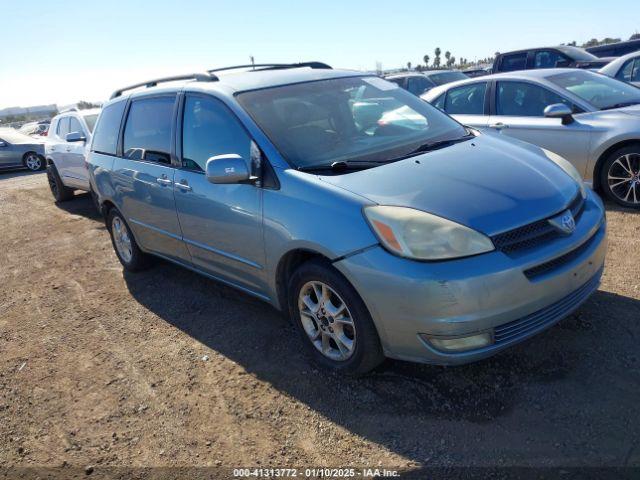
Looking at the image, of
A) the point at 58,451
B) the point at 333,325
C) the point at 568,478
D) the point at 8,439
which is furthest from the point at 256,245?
the point at 568,478

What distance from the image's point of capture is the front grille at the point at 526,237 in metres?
2.67

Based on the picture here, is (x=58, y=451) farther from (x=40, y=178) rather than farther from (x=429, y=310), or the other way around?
(x=40, y=178)

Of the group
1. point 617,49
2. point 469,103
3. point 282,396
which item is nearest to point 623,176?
point 469,103

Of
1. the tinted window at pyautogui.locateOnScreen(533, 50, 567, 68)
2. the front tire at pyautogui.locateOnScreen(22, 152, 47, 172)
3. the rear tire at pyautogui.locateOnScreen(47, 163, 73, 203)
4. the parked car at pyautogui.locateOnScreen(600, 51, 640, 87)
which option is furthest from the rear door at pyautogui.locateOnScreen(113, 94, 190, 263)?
the front tire at pyautogui.locateOnScreen(22, 152, 47, 172)

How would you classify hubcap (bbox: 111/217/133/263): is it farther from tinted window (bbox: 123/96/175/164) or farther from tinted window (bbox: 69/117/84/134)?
tinted window (bbox: 69/117/84/134)

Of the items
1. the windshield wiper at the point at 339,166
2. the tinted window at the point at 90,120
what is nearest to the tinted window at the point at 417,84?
the tinted window at the point at 90,120

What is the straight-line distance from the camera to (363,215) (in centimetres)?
279

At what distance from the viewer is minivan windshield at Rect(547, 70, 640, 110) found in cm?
608

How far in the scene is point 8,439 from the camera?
3.13m

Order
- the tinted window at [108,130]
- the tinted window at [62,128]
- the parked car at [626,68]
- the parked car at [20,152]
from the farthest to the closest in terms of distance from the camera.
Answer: the parked car at [20,152] → the tinted window at [62,128] → the parked car at [626,68] → the tinted window at [108,130]

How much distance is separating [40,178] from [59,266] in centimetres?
1054

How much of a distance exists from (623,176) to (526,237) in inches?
142

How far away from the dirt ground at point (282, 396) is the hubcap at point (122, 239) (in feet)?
3.28

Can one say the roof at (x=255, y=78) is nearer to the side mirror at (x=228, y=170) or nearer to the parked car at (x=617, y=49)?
the side mirror at (x=228, y=170)
